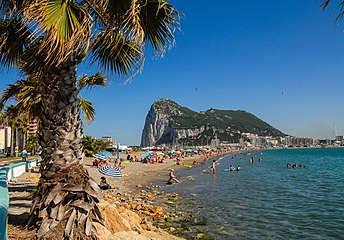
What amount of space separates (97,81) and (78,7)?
4.40 m

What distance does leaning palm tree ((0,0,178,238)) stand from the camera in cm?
448

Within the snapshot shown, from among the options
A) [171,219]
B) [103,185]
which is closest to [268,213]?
[171,219]

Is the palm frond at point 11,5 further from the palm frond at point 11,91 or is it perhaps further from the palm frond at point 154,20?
the palm frond at point 11,91

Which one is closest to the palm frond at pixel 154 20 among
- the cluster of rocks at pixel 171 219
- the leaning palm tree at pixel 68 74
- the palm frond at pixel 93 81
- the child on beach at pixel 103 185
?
the leaning palm tree at pixel 68 74

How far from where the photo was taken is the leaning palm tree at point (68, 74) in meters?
4.48

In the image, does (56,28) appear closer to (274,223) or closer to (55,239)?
(55,239)

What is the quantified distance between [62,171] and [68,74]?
5.54ft

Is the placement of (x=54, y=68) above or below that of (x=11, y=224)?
above

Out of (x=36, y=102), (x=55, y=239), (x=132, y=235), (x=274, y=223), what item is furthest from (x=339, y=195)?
(x=55, y=239)

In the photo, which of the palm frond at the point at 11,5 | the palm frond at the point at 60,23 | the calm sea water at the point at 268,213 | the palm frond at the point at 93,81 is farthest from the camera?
the calm sea water at the point at 268,213

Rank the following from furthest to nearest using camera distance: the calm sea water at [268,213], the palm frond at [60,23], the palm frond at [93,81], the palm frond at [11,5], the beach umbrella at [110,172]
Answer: the beach umbrella at [110,172] → the calm sea water at [268,213] → the palm frond at [93,81] → the palm frond at [11,5] → the palm frond at [60,23]

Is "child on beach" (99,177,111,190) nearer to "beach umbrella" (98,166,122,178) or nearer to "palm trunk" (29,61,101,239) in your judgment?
"beach umbrella" (98,166,122,178)

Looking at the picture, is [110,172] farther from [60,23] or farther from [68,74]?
[60,23]

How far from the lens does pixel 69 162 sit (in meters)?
5.26
